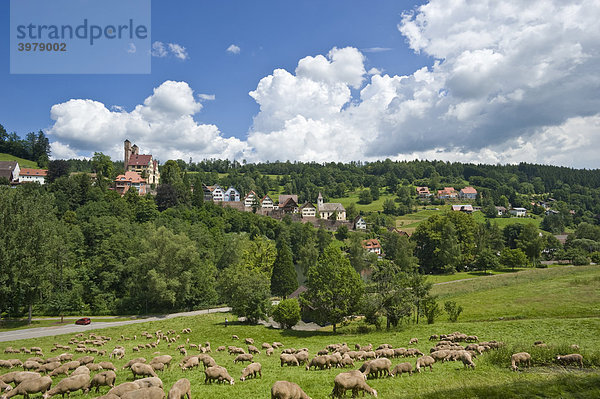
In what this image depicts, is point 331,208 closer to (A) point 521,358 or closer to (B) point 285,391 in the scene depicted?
(A) point 521,358

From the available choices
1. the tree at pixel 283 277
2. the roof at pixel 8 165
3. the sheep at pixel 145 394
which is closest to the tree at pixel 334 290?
the sheep at pixel 145 394

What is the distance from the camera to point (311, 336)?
33688mm

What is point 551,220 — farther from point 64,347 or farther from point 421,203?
point 64,347

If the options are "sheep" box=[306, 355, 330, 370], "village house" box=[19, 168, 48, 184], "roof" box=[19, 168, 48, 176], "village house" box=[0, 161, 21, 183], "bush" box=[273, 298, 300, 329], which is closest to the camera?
"sheep" box=[306, 355, 330, 370]

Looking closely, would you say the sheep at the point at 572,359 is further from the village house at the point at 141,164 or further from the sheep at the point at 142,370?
the village house at the point at 141,164

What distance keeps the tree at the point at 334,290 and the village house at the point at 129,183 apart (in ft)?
311

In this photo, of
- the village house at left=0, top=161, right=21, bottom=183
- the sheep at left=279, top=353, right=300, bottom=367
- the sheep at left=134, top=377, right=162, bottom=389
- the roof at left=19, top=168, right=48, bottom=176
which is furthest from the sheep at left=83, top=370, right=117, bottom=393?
the roof at left=19, top=168, right=48, bottom=176

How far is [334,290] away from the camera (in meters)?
34.3

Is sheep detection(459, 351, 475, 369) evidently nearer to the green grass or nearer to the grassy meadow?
the grassy meadow

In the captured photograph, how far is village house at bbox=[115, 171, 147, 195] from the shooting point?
112 m

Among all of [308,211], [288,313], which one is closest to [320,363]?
[288,313]

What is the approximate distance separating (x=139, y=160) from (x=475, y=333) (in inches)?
→ 5276

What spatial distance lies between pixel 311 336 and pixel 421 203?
581 feet

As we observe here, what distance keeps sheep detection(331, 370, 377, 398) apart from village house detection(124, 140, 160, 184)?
5115 inches
